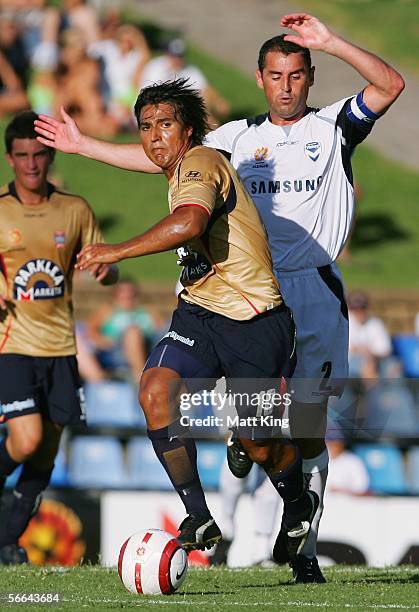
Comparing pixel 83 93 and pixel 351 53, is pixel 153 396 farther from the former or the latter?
pixel 83 93

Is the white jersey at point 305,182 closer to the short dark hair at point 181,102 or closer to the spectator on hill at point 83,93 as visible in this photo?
the short dark hair at point 181,102

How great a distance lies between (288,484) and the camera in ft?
23.5

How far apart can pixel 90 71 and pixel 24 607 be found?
1674 cm

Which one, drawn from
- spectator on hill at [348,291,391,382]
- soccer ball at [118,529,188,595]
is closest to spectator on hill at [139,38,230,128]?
spectator on hill at [348,291,391,382]

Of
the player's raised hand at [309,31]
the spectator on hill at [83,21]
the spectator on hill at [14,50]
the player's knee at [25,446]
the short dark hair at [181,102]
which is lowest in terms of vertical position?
the player's knee at [25,446]

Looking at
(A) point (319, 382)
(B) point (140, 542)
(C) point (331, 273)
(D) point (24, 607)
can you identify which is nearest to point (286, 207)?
(C) point (331, 273)

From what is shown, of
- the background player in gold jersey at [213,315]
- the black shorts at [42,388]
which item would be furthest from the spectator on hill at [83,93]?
the background player in gold jersey at [213,315]

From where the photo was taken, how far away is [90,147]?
8117 millimetres

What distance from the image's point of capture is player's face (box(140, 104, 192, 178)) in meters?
6.94

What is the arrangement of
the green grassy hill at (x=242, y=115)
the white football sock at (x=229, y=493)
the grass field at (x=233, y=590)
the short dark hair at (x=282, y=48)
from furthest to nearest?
the green grassy hill at (x=242, y=115), the white football sock at (x=229, y=493), the short dark hair at (x=282, y=48), the grass field at (x=233, y=590)

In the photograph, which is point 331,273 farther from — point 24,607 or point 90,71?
point 90,71

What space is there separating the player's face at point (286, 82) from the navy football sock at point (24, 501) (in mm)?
3501

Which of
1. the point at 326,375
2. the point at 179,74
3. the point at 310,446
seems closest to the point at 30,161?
the point at 326,375

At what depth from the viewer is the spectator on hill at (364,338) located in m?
14.2
